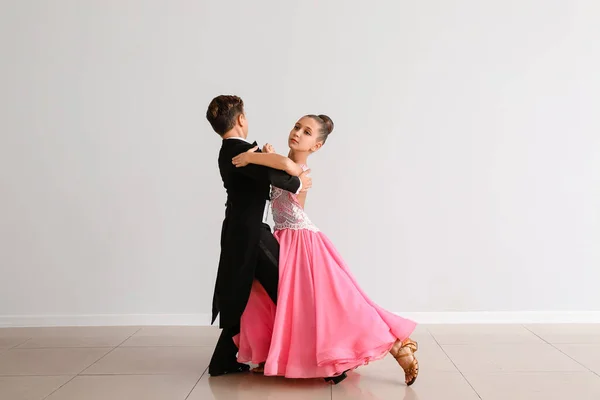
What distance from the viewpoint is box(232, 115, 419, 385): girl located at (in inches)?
122

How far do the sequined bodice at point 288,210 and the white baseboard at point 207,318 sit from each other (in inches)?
58.3

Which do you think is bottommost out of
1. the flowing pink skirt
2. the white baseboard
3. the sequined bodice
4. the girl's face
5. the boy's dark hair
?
the white baseboard

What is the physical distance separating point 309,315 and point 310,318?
1cm

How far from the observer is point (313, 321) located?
10.3ft

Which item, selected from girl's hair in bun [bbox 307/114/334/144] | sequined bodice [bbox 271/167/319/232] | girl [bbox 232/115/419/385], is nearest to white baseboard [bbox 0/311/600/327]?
girl [bbox 232/115/419/385]

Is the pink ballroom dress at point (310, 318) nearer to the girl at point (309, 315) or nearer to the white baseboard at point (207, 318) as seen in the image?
the girl at point (309, 315)

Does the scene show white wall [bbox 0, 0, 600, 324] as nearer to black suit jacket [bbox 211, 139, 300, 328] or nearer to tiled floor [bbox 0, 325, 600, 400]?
tiled floor [bbox 0, 325, 600, 400]

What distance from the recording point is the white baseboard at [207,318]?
14.9 ft

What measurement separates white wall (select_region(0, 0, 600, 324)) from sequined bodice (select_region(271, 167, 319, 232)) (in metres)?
1.18

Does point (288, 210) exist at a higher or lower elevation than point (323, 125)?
lower

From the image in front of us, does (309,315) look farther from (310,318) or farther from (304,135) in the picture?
(304,135)

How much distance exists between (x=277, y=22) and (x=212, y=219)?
129 cm

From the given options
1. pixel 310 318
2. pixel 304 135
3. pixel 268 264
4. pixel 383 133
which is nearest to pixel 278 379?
pixel 310 318

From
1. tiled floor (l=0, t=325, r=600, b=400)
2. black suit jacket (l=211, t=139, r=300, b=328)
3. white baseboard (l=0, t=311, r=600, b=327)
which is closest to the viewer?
tiled floor (l=0, t=325, r=600, b=400)
